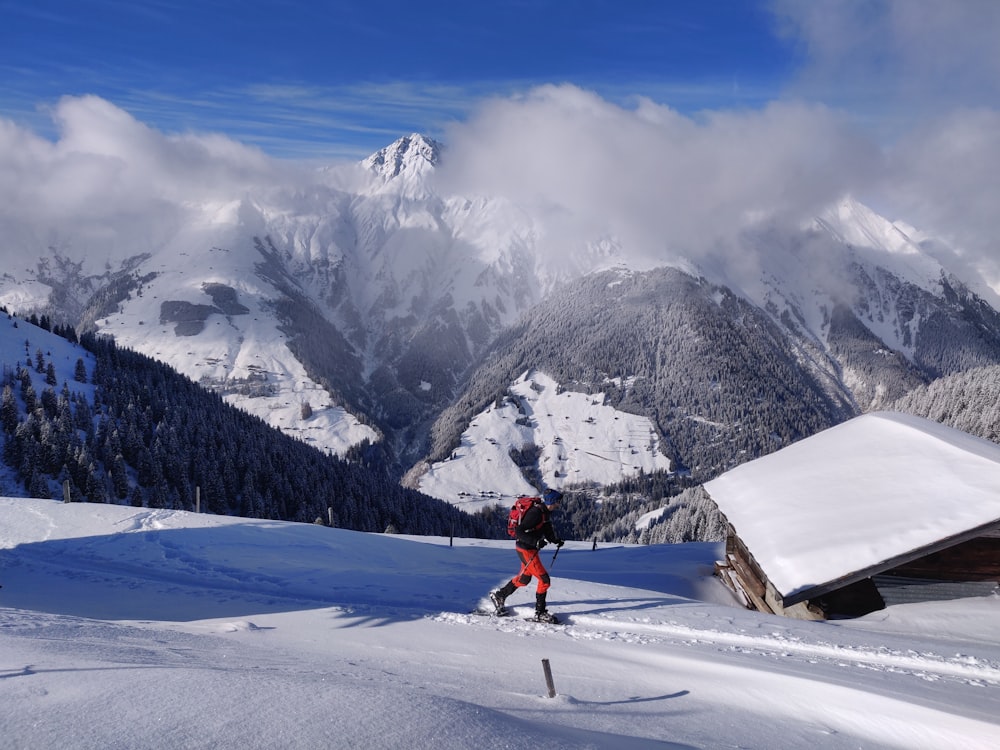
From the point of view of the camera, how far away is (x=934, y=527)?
14.8m

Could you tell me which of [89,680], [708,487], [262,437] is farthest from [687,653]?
[262,437]

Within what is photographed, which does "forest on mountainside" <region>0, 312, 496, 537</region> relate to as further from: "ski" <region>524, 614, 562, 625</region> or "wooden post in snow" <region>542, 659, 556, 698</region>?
"wooden post in snow" <region>542, 659, 556, 698</region>

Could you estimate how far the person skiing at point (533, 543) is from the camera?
11.8 metres

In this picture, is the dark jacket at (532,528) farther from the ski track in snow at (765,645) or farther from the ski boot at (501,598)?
the ski track in snow at (765,645)

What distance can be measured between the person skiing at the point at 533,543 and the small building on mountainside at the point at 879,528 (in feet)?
21.1

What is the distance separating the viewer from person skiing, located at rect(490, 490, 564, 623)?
38.8ft

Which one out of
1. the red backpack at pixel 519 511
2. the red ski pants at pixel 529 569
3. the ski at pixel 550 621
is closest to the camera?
the ski at pixel 550 621

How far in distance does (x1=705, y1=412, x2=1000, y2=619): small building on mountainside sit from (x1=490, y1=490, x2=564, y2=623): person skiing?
253 inches

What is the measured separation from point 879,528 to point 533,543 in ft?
30.9

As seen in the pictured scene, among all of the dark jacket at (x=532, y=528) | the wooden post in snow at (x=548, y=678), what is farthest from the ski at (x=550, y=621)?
the wooden post in snow at (x=548, y=678)

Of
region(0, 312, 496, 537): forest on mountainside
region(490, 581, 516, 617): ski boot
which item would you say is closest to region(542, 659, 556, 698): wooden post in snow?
region(490, 581, 516, 617): ski boot

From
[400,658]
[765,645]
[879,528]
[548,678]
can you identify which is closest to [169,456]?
[400,658]

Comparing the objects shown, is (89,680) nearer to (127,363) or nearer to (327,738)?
(327,738)

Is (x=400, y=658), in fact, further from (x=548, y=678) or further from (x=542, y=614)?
(x=542, y=614)
